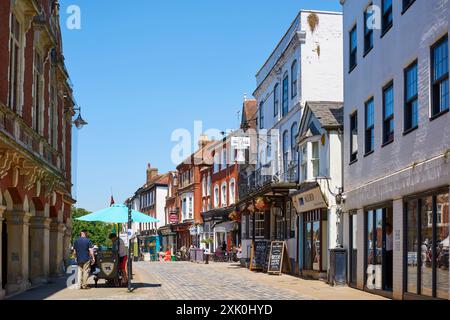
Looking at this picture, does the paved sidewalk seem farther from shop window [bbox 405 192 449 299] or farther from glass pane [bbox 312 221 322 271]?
shop window [bbox 405 192 449 299]

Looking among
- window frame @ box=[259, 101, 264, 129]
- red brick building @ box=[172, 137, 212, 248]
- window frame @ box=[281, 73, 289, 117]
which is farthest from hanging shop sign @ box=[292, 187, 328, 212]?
red brick building @ box=[172, 137, 212, 248]

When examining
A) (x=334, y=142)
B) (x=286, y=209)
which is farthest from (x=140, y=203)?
(x=334, y=142)

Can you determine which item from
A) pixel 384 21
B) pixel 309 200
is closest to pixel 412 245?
pixel 384 21

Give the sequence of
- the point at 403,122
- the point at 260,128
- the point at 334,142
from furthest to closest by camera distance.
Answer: the point at 260,128
the point at 334,142
the point at 403,122

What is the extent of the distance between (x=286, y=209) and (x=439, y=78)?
1833 cm

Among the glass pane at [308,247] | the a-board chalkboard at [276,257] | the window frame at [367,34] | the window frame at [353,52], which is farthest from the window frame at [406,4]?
the a-board chalkboard at [276,257]

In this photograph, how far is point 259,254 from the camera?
34.2m

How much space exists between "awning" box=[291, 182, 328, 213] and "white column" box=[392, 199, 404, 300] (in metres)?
7.31

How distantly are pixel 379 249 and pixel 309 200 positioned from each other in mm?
7723

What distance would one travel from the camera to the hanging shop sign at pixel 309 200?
24938mm

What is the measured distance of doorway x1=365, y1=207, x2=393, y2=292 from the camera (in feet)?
60.7

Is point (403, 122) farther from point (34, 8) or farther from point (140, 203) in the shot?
point (140, 203)

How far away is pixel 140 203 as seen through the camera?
9738 cm

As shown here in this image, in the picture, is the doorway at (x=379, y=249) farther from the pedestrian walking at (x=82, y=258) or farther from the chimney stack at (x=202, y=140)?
the chimney stack at (x=202, y=140)
